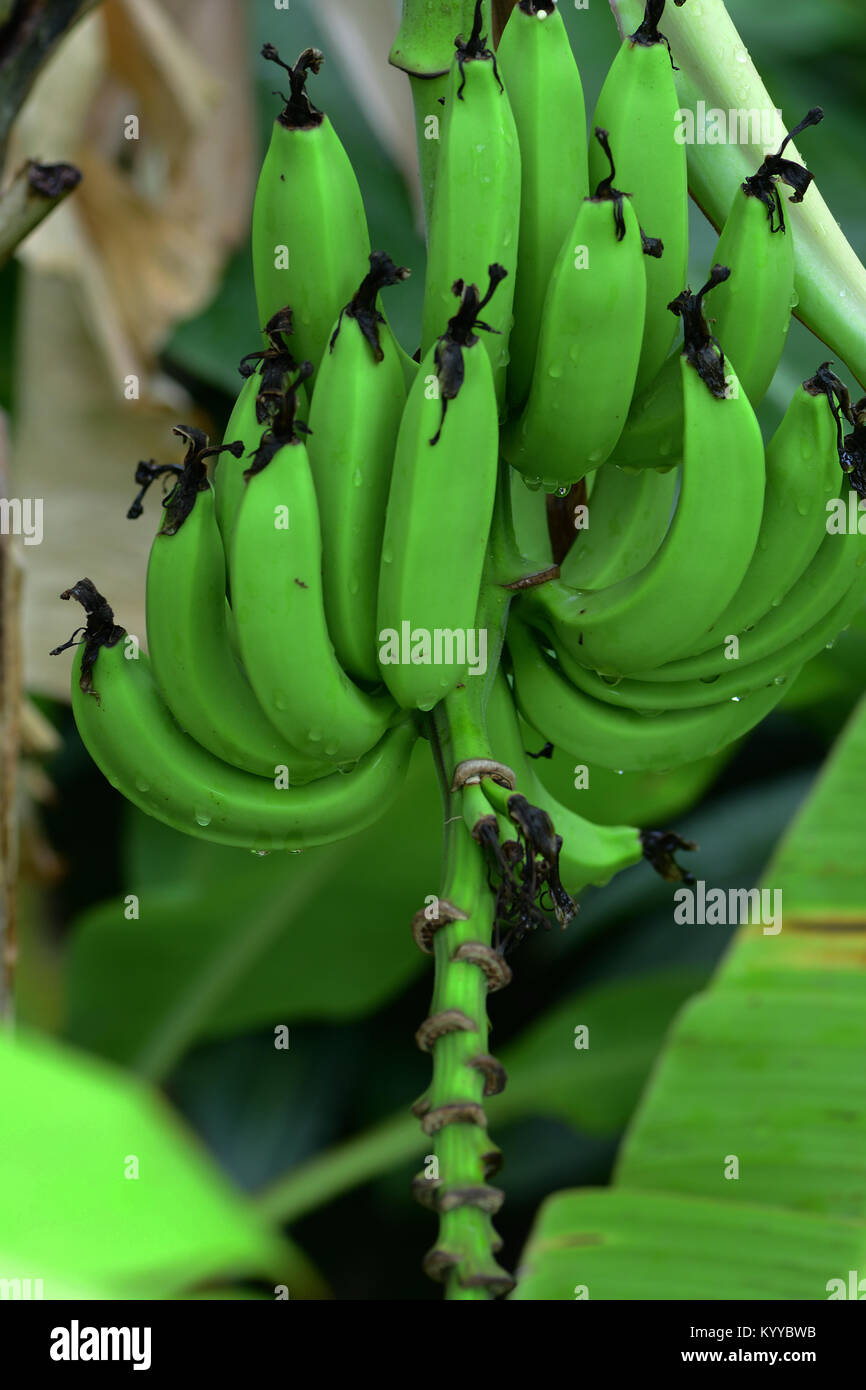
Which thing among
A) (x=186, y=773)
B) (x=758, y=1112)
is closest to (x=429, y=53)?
(x=186, y=773)

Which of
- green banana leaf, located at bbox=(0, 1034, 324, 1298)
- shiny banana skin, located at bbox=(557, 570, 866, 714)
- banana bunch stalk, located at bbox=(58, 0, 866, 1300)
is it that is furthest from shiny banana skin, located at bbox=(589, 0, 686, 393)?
green banana leaf, located at bbox=(0, 1034, 324, 1298)

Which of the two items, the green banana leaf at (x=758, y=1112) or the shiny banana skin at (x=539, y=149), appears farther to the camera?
the green banana leaf at (x=758, y=1112)

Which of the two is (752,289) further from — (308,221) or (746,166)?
(308,221)

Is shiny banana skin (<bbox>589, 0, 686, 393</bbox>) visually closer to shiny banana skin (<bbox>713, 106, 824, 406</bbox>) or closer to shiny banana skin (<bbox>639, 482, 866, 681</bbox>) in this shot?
shiny banana skin (<bbox>713, 106, 824, 406</bbox>)

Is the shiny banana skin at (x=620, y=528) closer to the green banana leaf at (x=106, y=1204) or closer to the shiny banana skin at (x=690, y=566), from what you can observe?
the shiny banana skin at (x=690, y=566)

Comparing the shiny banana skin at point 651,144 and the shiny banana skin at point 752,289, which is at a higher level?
the shiny banana skin at point 651,144

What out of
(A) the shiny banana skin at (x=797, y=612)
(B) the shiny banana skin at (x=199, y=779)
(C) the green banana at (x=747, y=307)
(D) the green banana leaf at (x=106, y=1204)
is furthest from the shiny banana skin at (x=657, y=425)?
(D) the green banana leaf at (x=106, y=1204)
